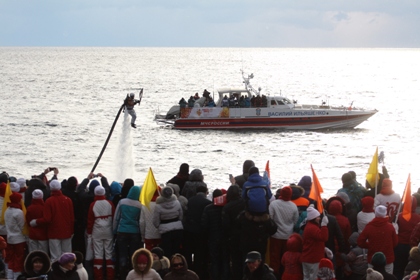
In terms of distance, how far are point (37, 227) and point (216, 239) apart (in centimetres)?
274

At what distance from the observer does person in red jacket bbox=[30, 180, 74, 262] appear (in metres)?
12.0

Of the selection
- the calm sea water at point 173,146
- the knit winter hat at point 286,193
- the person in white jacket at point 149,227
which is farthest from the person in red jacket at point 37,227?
the calm sea water at point 173,146

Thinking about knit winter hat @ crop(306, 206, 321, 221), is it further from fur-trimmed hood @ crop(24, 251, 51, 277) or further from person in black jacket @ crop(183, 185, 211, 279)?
fur-trimmed hood @ crop(24, 251, 51, 277)

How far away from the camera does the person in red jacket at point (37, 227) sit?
12062 mm

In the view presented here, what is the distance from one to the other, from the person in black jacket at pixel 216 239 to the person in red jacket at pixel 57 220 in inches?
82.2

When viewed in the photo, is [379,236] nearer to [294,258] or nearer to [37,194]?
[294,258]

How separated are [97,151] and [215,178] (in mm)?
12458

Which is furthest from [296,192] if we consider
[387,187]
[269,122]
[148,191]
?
[269,122]

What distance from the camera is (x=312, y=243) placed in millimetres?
10742

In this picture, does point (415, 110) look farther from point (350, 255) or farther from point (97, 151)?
point (350, 255)

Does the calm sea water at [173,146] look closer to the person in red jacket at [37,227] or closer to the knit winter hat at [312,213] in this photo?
the person in red jacket at [37,227]

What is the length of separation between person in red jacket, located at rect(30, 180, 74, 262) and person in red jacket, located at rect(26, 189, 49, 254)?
3.5 inches

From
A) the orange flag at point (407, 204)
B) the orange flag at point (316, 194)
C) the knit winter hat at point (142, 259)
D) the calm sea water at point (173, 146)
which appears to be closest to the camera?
the knit winter hat at point (142, 259)

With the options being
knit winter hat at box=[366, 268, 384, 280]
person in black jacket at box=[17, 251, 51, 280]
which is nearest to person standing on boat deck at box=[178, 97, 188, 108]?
person in black jacket at box=[17, 251, 51, 280]
